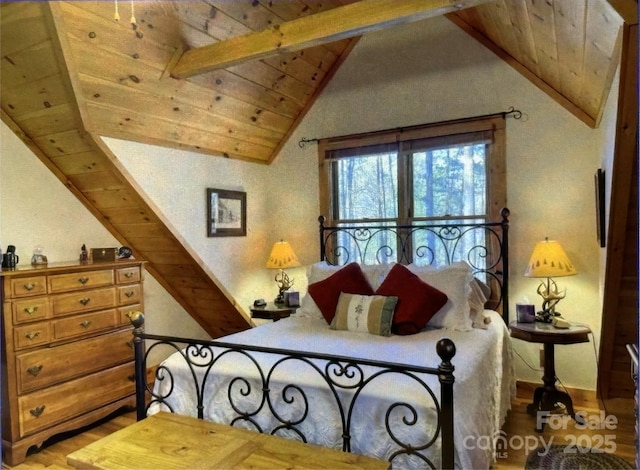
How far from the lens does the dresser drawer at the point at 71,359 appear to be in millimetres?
2559

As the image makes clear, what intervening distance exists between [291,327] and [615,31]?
86.7 inches

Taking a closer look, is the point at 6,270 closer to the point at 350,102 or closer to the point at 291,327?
the point at 291,327

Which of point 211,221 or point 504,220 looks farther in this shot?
point 211,221

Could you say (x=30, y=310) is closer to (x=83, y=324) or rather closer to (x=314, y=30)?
(x=83, y=324)

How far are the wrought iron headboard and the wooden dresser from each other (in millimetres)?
1762

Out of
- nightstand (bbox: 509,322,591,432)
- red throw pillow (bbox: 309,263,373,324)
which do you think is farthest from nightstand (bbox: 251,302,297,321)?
nightstand (bbox: 509,322,591,432)

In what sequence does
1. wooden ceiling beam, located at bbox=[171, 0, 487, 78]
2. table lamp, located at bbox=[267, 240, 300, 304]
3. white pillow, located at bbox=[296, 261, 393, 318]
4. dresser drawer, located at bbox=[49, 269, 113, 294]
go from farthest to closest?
1. table lamp, located at bbox=[267, 240, 300, 304]
2. white pillow, located at bbox=[296, 261, 393, 318]
3. dresser drawer, located at bbox=[49, 269, 113, 294]
4. wooden ceiling beam, located at bbox=[171, 0, 487, 78]

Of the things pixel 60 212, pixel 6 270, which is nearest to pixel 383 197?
pixel 60 212

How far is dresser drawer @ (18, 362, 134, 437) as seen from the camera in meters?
2.56

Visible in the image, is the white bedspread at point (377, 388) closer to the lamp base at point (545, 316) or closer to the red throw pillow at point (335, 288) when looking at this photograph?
the red throw pillow at point (335, 288)

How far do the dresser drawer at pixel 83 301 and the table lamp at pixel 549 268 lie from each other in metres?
2.90

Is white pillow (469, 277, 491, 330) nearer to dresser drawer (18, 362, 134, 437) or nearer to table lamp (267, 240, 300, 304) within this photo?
table lamp (267, 240, 300, 304)

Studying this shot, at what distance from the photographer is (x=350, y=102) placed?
3.98 m

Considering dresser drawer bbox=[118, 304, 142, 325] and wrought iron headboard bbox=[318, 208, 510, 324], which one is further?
wrought iron headboard bbox=[318, 208, 510, 324]
